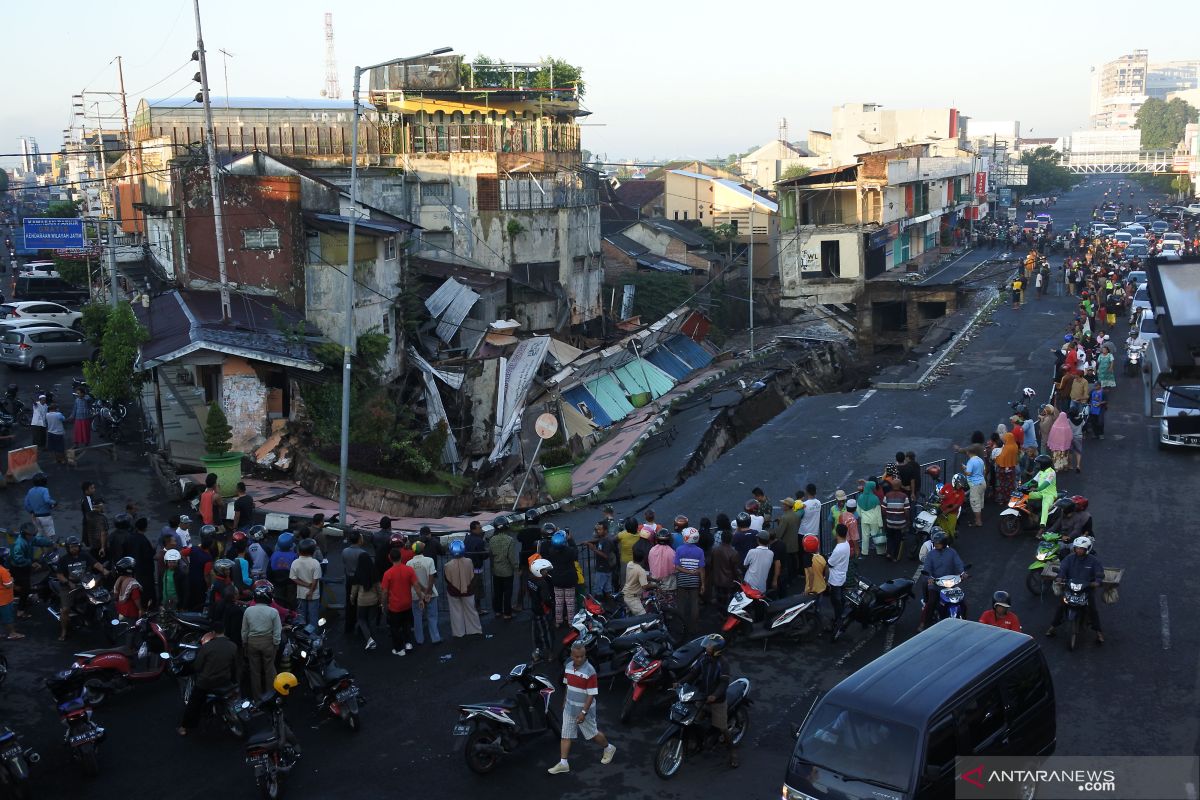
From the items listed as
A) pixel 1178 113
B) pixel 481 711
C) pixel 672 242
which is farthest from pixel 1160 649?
pixel 1178 113

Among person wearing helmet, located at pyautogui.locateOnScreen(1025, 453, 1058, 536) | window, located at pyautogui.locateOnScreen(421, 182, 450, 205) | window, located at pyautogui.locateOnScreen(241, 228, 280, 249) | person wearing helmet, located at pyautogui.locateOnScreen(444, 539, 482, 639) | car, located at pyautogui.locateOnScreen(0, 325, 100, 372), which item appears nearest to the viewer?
person wearing helmet, located at pyautogui.locateOnScreen(444, 539, 482, 639)

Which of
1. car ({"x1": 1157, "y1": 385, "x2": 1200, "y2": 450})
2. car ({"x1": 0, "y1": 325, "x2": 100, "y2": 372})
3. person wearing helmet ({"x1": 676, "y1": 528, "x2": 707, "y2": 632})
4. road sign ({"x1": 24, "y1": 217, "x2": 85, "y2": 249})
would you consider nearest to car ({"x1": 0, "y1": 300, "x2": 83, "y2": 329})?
road sign ({"x1": 24, "y1": 217, "x2": 85, "y2": 249})

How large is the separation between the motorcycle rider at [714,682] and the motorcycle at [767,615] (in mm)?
2585

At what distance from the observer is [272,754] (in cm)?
912

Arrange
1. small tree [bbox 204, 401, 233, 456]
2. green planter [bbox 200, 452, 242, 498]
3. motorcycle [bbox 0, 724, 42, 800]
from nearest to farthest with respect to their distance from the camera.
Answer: motorcycle [bbox 0, 724, 42, 800]
green planter [bbox 200, 452, 242, 498]
small tree [bbox 204, 401, 233, 456]

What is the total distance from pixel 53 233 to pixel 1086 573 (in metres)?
35.4

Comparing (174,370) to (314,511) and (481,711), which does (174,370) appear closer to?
(314,511)

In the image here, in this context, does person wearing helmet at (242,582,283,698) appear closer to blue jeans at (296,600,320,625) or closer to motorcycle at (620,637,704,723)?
blue jeans at (296,600,320,625)

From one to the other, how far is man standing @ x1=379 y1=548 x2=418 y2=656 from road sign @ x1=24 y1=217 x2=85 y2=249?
2952 cm

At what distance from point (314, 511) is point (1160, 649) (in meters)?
12.8

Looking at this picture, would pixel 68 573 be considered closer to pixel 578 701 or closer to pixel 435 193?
pixel 578 701

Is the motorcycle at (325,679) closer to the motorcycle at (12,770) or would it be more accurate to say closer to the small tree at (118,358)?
the motorcycle at (12,770)

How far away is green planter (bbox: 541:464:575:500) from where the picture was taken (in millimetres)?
22094

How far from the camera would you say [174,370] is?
22.4 m
